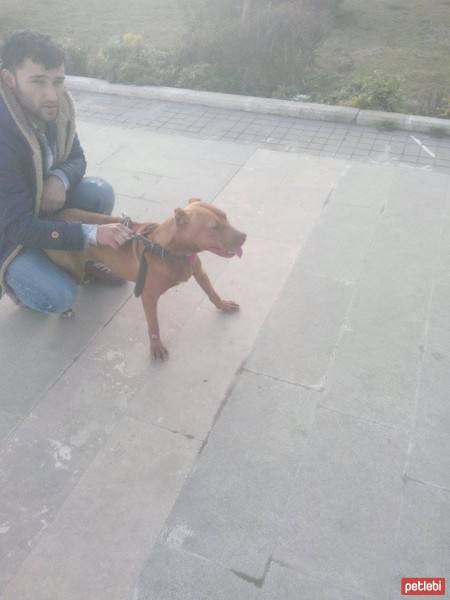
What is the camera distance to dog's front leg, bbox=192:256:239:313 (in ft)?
9.75

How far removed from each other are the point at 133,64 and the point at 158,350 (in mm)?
5620

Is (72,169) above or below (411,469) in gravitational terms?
above

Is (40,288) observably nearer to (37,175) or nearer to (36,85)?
(37,175)

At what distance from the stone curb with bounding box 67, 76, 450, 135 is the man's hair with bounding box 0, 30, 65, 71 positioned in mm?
4265

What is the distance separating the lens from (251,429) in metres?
2.59

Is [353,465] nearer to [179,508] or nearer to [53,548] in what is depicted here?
[179,508]

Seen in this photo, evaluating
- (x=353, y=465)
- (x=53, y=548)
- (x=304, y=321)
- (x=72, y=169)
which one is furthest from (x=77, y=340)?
(x=353, y=465)

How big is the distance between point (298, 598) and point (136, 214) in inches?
131

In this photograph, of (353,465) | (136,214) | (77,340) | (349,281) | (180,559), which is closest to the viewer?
(180,559)

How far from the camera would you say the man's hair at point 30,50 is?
7.68 feet

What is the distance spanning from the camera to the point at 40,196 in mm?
2801

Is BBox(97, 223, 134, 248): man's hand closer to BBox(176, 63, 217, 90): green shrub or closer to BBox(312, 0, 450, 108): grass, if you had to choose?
BBox(176, 63, 217, 90): green shrub

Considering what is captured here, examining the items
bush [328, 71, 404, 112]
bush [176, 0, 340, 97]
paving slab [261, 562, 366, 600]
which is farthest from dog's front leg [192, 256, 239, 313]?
bush [176, 0, 340, 97]

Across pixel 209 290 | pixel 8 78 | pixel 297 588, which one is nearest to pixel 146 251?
pixel 209 290
